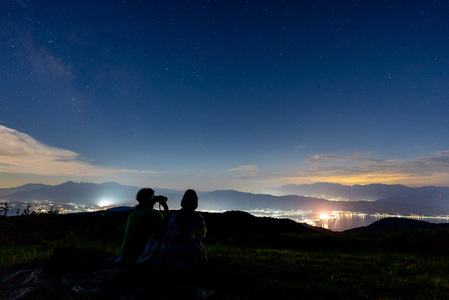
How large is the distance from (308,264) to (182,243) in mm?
5417

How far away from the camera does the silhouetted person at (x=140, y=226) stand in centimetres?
589

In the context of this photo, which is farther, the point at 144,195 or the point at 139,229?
the point at 144,195

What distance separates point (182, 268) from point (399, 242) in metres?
13.7

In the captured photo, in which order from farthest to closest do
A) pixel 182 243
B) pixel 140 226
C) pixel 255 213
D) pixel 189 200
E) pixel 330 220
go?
pixel 330 220, pixel 255 213, pixel 140 226, pixel 189 200, pixel 182 243

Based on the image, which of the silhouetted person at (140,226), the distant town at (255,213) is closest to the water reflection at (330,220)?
the distant town at (255,213)

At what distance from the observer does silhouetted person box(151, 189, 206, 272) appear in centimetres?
520

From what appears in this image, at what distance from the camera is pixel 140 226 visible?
19.4 ft

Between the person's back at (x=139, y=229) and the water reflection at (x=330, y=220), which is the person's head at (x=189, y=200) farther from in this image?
the water reflection at (x=330, y=220)

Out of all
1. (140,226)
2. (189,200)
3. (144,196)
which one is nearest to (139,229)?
(140,226)

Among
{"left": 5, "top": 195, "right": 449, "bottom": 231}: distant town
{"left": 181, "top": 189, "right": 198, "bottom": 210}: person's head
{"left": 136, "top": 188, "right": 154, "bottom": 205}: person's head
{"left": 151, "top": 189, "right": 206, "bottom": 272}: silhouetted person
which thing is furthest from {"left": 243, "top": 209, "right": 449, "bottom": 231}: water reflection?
{"left": 181, "top": 189, "right": 198, "bottom": 210}: person's head

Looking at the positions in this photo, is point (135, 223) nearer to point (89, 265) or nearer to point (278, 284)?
point (89, 265)

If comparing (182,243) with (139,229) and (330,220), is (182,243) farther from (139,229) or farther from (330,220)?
(330,220)

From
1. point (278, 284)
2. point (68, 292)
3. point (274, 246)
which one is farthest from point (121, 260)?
point (274, 246)

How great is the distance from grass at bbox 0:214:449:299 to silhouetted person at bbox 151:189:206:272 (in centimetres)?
94
